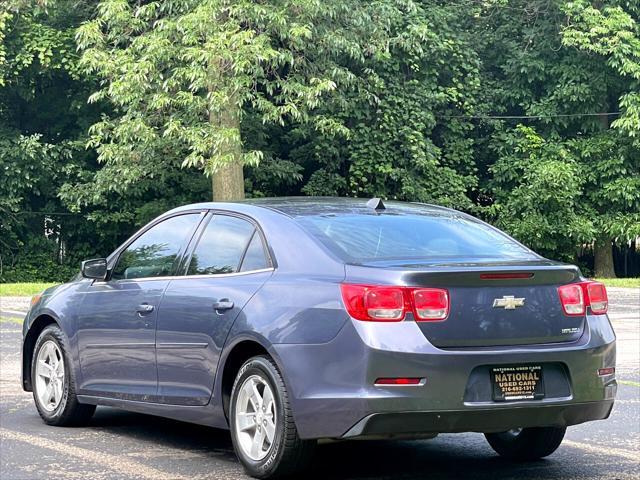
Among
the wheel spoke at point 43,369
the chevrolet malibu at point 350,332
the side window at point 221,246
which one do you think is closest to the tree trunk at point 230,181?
the wheel spoke at point 43,369

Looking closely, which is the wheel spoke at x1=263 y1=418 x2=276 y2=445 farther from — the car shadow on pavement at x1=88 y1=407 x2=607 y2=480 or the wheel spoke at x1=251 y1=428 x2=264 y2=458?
the car shadow on pavement at x1=88 y1=407 x2=607 y2=480

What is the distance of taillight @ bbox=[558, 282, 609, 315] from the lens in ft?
23.3

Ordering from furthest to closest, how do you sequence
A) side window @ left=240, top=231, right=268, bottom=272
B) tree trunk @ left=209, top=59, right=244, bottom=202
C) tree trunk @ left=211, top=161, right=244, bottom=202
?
tree trunk @ left=211, top=161, right=244, bottom=202 → tree trunk @ left=209, top=59, right=244, bottom=202 → side window @ left=240, top=231, right=268, bottom=272

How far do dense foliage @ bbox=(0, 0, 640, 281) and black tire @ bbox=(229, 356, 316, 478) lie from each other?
23743 millimetres

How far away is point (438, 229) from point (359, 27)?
24.3m

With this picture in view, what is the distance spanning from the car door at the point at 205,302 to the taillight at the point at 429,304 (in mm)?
1021

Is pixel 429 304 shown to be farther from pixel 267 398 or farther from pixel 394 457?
pixel 394 457

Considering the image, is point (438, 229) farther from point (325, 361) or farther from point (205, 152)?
point (205, 152)

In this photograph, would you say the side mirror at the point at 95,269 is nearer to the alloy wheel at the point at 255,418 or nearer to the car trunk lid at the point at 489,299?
the alloy wheel at the point at 255,418

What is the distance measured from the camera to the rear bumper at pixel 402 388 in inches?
258

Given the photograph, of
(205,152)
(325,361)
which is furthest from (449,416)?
(205,152)

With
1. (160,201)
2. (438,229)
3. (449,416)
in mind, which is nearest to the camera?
(449,416)

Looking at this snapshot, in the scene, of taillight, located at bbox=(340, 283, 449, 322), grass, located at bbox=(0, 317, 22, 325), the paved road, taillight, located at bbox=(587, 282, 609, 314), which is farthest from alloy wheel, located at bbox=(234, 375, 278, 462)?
grass, located at bbox=(0, 317, 22, 325)

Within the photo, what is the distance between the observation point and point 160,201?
36.1 meters
